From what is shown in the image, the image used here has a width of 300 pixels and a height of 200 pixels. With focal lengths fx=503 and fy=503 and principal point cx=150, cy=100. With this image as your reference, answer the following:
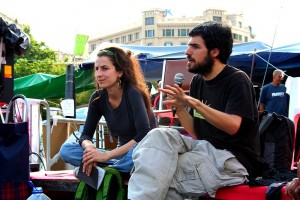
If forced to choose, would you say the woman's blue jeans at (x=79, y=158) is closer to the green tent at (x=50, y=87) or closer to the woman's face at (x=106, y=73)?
the woman's face at (x=106, y=73)

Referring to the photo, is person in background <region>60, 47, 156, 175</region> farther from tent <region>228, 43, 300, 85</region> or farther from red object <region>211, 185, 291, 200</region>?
tent <region>228, 43, 300, 85</region>

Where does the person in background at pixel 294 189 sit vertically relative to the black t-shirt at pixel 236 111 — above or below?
below

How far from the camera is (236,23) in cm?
10381

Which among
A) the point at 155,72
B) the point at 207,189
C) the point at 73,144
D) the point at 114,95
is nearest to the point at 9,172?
the point at 73,144

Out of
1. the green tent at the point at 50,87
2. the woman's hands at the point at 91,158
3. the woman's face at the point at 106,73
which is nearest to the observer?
the woman's hands at the point at 91,158

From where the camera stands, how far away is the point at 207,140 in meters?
3.04

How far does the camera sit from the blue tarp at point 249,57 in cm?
940

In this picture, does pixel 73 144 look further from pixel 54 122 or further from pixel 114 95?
pixel 54 122

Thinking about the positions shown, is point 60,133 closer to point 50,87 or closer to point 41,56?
point 50,87

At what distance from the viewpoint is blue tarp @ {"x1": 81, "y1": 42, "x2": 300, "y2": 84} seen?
9398 mm

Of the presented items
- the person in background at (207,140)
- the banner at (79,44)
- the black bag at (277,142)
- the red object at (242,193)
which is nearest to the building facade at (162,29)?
the banner at (79,44)

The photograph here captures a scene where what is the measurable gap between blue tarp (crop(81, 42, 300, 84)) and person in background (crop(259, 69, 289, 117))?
291mm

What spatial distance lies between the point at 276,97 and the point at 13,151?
20.0 ft

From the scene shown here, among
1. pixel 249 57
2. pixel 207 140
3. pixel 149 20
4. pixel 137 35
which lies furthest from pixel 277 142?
pixel 137 35
